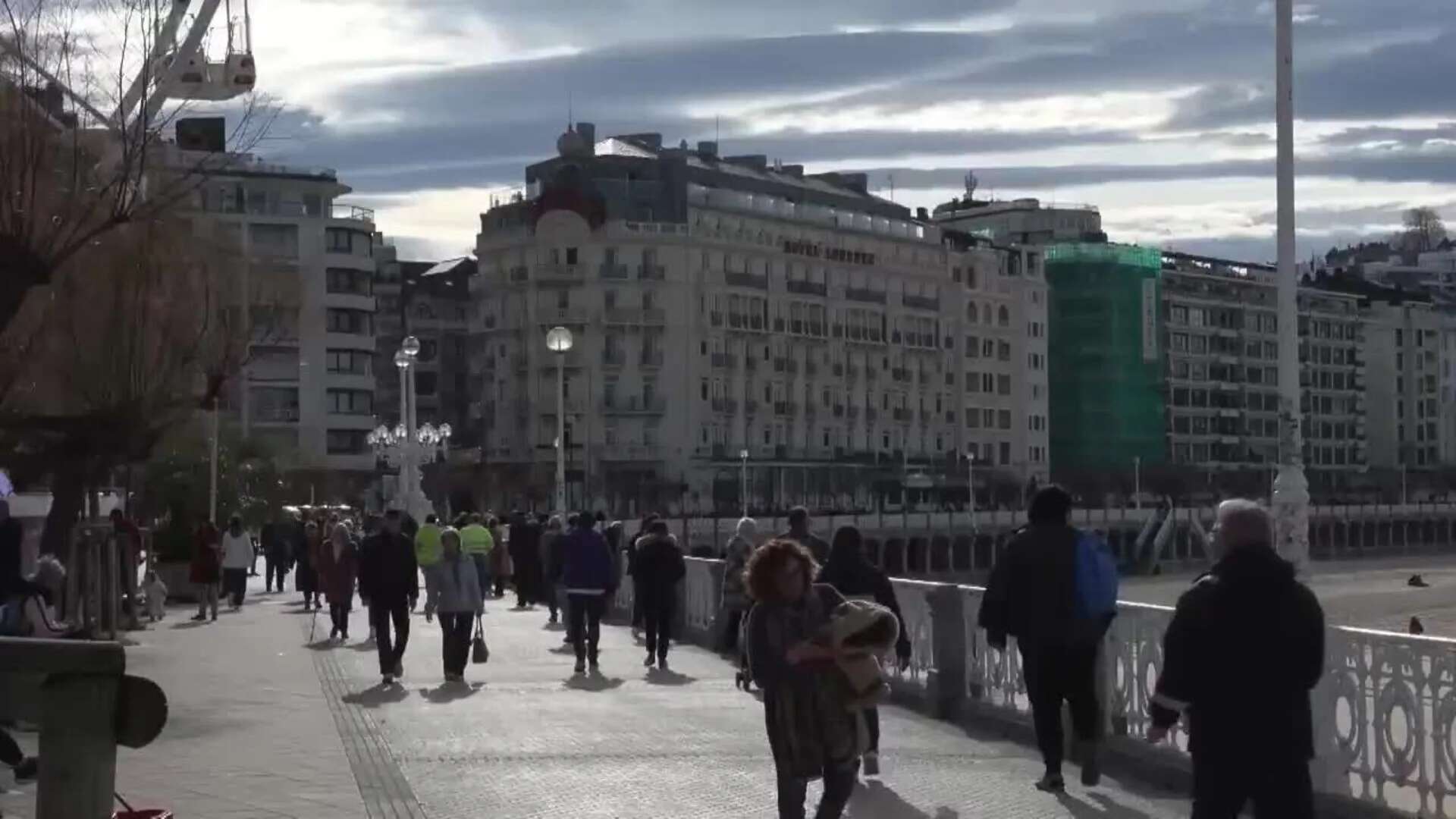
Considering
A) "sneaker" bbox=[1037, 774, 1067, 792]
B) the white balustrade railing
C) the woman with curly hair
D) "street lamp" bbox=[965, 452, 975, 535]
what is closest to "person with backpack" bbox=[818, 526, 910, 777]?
the white balustrade railing

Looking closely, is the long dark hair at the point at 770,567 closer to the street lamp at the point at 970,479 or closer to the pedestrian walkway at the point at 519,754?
the pedestrian walkway at the point at 519,754

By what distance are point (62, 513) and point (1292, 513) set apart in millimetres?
14356

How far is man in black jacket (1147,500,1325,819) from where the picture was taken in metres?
9.14

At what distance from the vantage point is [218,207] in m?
93.8

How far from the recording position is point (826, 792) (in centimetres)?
1005

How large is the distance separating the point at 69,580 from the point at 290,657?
8.89ft

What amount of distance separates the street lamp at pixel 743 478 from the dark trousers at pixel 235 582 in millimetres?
65124

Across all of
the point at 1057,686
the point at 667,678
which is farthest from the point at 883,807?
the point at 667,678

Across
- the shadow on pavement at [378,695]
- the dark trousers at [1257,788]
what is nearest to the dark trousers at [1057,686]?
the dark trousers at [1257,788]

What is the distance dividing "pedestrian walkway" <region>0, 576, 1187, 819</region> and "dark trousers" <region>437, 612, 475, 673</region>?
0.27 meters

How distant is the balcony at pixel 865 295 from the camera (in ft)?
395

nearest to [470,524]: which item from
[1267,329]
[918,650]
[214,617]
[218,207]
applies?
[214,617]

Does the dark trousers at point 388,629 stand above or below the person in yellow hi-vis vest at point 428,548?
below

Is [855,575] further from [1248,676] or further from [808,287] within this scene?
[808,287]
